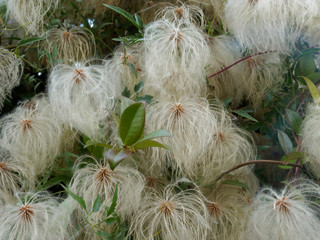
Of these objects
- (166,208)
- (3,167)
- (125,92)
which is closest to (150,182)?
(166,208)

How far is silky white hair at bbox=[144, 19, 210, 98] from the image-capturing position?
0.91 m

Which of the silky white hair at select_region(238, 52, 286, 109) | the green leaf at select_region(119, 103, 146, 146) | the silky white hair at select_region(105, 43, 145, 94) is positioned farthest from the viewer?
the silky white hair at select_region(238, 52, 286, 109)

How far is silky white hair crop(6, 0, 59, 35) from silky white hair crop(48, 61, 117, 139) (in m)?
0.19

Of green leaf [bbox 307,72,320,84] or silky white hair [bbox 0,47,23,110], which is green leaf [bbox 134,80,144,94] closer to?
silky white hair [bbox 0,47,23,110]

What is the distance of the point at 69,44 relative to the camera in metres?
1.07

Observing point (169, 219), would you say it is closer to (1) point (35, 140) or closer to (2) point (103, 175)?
(2) point (103, 175)

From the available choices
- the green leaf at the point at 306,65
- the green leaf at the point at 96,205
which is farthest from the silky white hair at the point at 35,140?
the green leaf at the point at 306,65

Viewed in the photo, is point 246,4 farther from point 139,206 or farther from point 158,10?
point 139,206

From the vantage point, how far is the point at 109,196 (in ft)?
2.72

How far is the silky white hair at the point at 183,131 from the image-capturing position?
2.77 ft

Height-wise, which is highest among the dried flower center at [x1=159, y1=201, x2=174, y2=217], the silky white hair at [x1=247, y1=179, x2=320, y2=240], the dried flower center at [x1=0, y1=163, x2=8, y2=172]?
the dried flower center at [x1=0, y1=163, x2=8, y2=172]

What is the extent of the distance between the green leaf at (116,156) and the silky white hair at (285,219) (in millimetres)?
279

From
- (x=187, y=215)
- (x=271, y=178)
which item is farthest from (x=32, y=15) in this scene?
(x=271, y=178)

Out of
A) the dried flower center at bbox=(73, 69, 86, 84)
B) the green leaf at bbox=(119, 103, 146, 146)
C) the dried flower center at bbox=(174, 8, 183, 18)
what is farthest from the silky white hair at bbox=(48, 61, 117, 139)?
the dried flower center at bbox=(174, 8, 183, 18)
